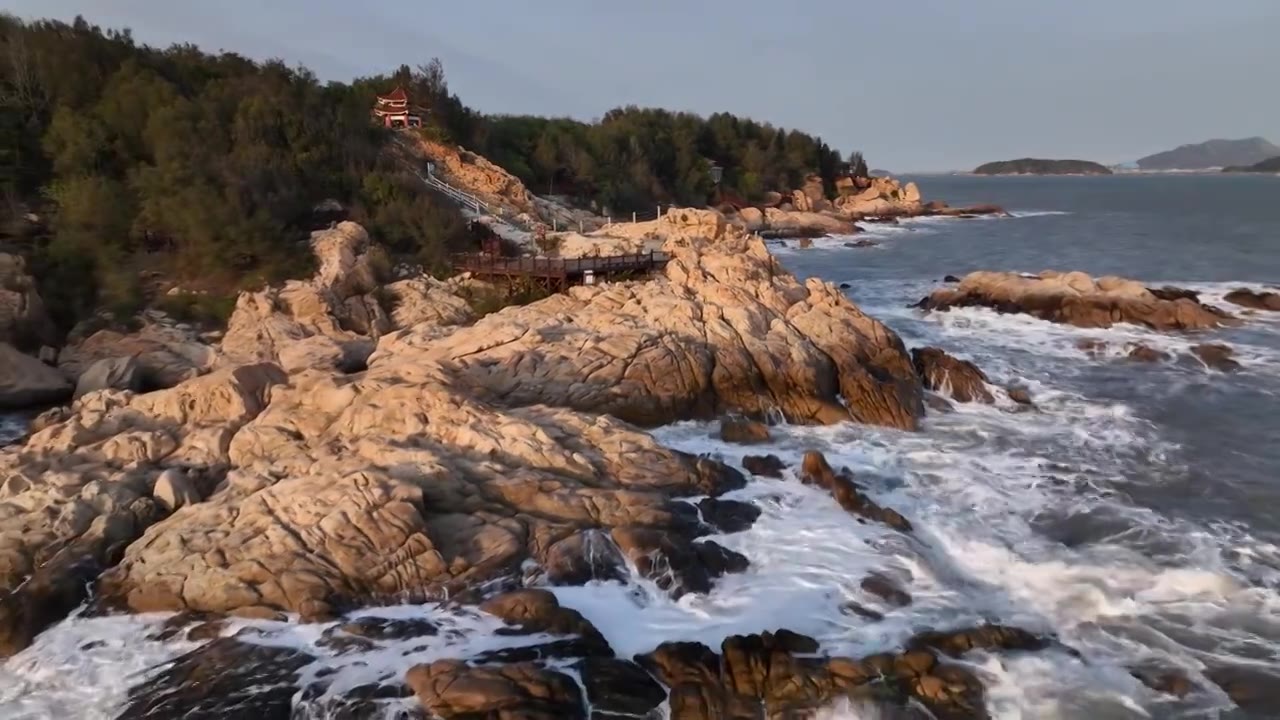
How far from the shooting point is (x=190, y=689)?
1109 centimetres

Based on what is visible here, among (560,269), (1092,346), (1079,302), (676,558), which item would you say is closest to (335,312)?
(560,269)

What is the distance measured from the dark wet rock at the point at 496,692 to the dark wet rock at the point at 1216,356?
25.8 m

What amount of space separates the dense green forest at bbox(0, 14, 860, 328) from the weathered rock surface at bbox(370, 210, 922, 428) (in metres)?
9.21

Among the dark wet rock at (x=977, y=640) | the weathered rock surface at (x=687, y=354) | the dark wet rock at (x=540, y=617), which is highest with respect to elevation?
the weathered rock surface at (x=687, y=354)

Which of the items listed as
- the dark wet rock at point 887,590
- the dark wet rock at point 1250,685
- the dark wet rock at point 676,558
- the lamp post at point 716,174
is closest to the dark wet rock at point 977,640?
the dark wet rock at point 887,590

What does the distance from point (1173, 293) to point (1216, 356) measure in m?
9.18

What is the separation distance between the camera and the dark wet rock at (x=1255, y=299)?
114 ft

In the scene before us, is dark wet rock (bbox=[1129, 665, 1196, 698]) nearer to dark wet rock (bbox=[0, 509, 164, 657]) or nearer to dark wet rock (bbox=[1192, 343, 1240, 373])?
dark wet rock (bbox=[0, 509, 164, 657])

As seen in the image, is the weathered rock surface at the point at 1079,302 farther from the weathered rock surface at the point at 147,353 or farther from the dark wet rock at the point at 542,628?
the weathered rock surface at the point at 147,353

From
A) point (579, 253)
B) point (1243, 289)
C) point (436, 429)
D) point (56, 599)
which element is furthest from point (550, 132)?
point (56, 599)

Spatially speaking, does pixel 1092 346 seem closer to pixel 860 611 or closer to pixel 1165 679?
pixel 1165 679

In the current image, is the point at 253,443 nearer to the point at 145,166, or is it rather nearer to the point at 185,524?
the point at 185,524

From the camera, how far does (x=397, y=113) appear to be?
149 ft

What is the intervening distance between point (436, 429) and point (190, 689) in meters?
6.86
